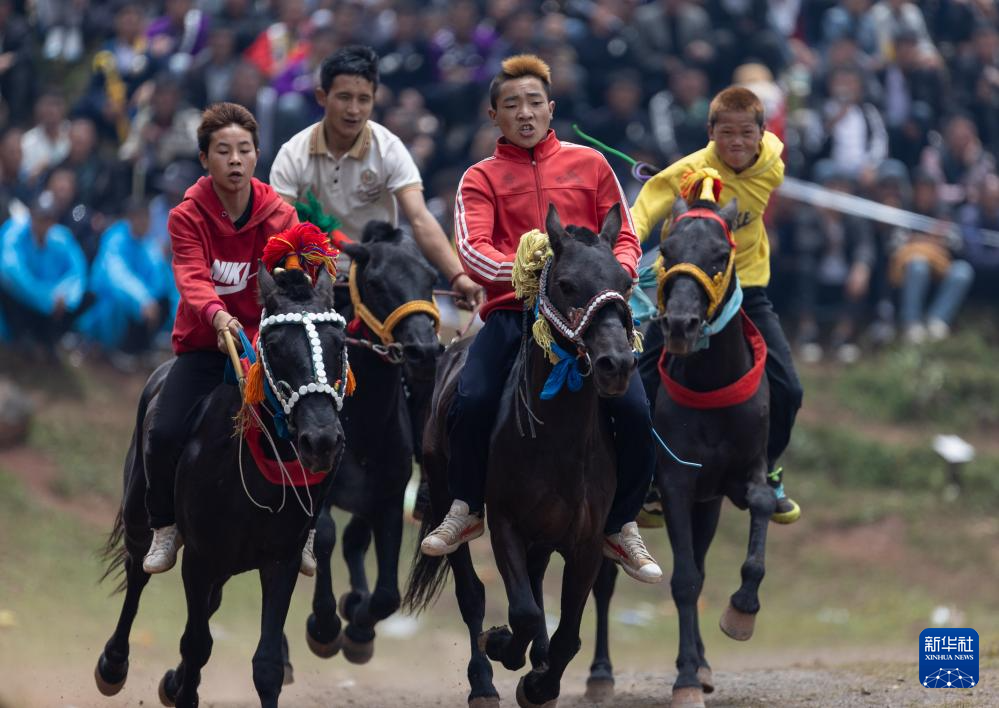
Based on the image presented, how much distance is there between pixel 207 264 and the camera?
8.08 m

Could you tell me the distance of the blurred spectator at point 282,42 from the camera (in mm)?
17297

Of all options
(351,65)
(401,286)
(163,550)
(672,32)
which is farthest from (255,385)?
(672,32)

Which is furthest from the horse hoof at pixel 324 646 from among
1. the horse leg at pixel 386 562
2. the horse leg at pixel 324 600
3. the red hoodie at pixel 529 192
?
the red hoodie at pixel 529 192

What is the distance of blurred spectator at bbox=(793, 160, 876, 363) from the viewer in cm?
1800

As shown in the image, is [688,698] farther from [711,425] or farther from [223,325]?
[223,325]

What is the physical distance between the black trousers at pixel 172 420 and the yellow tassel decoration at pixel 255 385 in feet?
2.57

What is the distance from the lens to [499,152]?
8320mm

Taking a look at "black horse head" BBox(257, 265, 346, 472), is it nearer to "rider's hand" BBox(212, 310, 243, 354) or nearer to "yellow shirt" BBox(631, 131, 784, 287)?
"rider's hand" BBox(212, 310, 243, 354)

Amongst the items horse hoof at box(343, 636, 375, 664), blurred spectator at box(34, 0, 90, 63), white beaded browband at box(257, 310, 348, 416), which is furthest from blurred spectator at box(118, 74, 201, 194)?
white beaded browband at box(257, 310, 348, 416)

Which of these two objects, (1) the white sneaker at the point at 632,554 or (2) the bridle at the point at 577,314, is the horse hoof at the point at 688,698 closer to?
(1) the white sneaker at the point at 632,554

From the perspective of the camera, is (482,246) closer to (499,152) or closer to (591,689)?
(499,152)

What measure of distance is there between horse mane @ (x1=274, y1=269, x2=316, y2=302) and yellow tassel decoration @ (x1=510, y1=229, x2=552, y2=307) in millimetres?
940

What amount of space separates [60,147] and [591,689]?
944cm

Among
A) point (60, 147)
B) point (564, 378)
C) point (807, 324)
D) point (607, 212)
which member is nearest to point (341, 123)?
point (607, 212)
